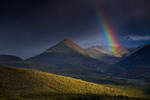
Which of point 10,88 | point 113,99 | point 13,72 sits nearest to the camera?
point 113,99

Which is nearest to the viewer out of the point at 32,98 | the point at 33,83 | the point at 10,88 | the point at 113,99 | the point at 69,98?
the point at 32,98

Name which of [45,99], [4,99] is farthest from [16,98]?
[45,99]

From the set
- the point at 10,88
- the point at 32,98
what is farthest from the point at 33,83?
the point at 32,98

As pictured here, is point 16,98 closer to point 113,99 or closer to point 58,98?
point 58,98

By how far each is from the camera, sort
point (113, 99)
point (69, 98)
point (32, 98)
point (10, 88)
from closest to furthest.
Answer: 1. point (32, 98)
2. point (69, 98)
3. point (113, 99)
4. point (10, 88)

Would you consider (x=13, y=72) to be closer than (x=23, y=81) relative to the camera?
No

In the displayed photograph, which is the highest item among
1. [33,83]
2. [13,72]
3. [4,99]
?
[13,72]

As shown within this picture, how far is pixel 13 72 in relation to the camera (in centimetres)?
9694

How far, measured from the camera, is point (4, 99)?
165 ft

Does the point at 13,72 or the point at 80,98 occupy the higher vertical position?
the point at 13,72

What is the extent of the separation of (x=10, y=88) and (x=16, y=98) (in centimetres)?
2015

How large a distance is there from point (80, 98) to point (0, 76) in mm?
54838

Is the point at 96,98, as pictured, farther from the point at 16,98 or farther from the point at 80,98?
the point at 16,98

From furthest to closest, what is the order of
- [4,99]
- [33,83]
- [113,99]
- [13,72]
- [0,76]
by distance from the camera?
[13,72] → [0,76] → [33,83] → [113,99] → [4,99]
